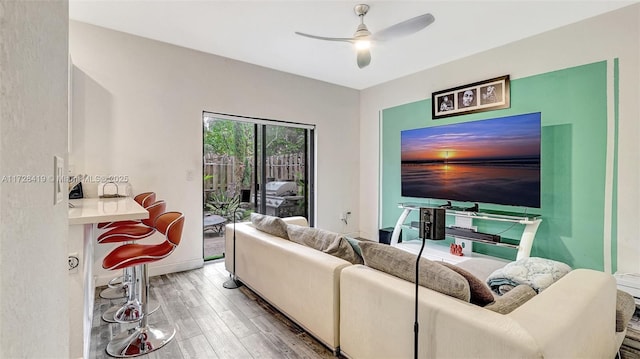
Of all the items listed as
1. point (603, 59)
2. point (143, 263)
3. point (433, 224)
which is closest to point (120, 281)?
point (143, 263)

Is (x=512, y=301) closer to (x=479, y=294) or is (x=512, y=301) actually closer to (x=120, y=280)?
(x=479, y=294)

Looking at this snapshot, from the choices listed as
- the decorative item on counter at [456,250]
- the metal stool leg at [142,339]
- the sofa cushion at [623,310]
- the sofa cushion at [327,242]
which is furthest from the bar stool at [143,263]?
the decorative item on counter at [456,250]

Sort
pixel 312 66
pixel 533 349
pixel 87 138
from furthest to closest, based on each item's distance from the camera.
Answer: pixel 312 66 → pixel 87 138 → pixel 533 349

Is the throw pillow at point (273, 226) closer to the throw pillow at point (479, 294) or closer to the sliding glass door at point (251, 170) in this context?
the sliding glass door at point (251, 170)

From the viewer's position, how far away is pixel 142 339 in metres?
2.05

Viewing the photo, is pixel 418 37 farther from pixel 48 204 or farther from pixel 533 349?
pixel 48 204

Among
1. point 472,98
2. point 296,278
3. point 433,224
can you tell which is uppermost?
point 472,98

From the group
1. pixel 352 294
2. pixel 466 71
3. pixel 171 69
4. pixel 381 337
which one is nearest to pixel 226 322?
pixel 352 294

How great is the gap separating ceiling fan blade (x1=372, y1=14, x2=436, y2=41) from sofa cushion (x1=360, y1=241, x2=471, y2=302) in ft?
5.89

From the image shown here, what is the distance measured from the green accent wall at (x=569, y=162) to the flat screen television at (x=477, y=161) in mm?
326

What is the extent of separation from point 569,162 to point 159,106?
4.50 meters

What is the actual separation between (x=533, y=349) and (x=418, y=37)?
3219 mm

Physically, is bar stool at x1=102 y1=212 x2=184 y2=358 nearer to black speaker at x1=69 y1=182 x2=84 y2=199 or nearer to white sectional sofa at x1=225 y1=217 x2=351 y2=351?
white sectional sofa at x1=225 y1=217 x2=351 y2=351

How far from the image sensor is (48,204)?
1.82 feet
